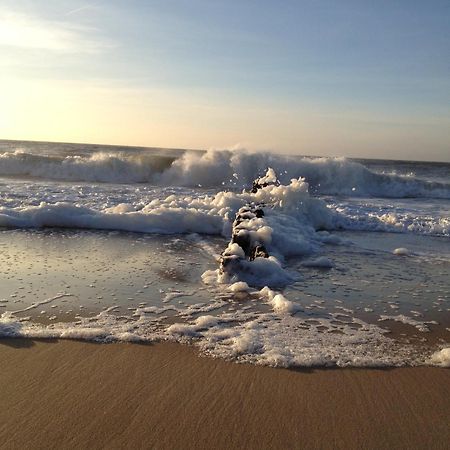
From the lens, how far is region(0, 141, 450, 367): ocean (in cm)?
375

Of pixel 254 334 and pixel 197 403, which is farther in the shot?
pixel 254 334

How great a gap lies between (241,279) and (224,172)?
17591 millimetres

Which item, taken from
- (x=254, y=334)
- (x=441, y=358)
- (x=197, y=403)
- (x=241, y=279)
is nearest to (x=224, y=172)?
(x=241, y=279)

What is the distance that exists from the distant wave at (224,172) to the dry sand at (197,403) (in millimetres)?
17239

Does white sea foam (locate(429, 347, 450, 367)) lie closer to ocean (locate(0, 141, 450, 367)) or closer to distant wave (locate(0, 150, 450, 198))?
ocean (locate(0, 141, 450, 367))

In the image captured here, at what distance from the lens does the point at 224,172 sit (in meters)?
22.7

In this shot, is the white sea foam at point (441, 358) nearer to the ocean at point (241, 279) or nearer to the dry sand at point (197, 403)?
the ocean at point (241, 279)

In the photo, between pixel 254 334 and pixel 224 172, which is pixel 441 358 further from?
pixel 224 172

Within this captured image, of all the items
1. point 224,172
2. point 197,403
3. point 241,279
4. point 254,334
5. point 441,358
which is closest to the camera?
point 197,403

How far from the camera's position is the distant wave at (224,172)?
70.0 feet

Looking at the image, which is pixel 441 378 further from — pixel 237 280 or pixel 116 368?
pixel 237 280

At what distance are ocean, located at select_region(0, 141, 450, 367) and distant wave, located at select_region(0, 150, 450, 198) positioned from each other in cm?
963

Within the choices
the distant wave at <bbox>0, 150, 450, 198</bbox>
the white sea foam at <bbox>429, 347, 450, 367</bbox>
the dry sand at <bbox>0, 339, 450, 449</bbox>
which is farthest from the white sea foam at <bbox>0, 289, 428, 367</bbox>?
the distant wave at <bbox>0, 150, 450, 198</bbox>

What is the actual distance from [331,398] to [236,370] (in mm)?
655
